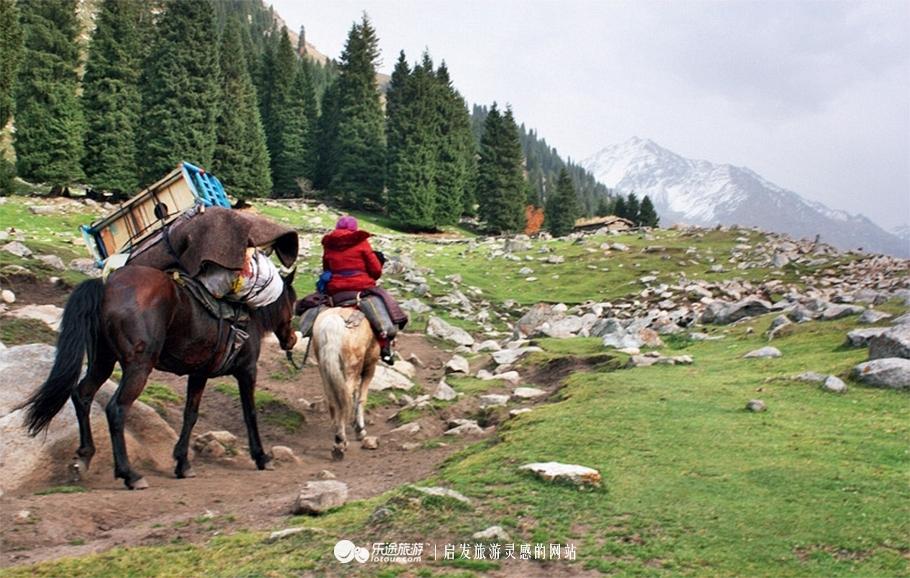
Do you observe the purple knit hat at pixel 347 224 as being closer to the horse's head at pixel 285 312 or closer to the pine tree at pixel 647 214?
the horse's head at pixel 285 312

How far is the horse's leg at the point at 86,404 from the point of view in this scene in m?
6.43

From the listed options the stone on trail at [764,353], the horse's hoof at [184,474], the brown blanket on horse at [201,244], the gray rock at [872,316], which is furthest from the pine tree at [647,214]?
the horse's hoof at [184,474]

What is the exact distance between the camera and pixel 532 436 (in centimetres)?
669

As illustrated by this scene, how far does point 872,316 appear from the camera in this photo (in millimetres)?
11508

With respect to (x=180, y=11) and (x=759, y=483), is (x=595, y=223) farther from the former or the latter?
(x=759, y=483)

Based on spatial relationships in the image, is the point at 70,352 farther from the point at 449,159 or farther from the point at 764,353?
the point at 449,159

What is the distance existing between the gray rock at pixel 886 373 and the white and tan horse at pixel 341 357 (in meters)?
6.57

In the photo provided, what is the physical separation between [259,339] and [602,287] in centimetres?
1837

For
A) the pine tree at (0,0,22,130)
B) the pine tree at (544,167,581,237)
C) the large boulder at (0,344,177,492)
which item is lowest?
the large boulder at (0,344,177,492)

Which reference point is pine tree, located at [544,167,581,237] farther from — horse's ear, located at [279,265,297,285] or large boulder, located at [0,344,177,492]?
large boulder, located at [0,344,177,492]

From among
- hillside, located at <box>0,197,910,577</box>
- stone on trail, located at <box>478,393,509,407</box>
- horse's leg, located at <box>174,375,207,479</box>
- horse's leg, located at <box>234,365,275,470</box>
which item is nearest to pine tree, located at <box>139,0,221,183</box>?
hillside, located at <box>0,197,910,577</box>

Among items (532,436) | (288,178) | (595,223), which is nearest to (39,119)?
(288,178)

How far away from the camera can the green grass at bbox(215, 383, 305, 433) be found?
977cm

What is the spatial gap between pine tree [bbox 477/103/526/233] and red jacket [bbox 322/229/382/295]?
155ft
